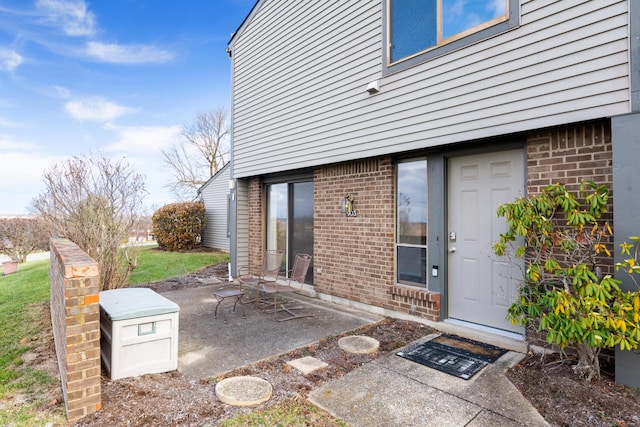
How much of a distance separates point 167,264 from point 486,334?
926cm

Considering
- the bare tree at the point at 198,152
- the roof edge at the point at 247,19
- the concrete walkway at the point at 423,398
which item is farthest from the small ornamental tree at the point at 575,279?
the bare tree at the point at 198,152

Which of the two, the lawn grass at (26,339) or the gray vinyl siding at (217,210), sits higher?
the gray vinyl siding at (217,210)

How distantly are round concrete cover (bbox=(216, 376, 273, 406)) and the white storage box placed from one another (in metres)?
0.68

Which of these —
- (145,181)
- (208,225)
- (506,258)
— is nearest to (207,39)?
(208,225)

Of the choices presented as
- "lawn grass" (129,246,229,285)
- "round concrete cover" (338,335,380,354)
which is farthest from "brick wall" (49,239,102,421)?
"lawn grass" (129,246,229,285)

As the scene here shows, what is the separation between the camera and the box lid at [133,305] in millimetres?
2902

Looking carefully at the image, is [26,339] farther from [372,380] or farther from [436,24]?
[436,24]

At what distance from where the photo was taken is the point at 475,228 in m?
4.14

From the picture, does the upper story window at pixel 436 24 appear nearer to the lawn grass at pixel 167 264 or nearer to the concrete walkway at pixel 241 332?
the concrete walkway at pixel 241 332

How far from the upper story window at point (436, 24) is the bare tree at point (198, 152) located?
70.5 ft

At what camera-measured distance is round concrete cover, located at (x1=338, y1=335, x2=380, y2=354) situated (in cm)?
366

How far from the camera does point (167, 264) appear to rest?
1033 centimetres

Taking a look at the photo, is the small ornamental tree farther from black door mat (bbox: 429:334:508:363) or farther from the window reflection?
the window reflection

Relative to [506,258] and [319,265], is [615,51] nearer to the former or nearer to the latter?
[506,258]
